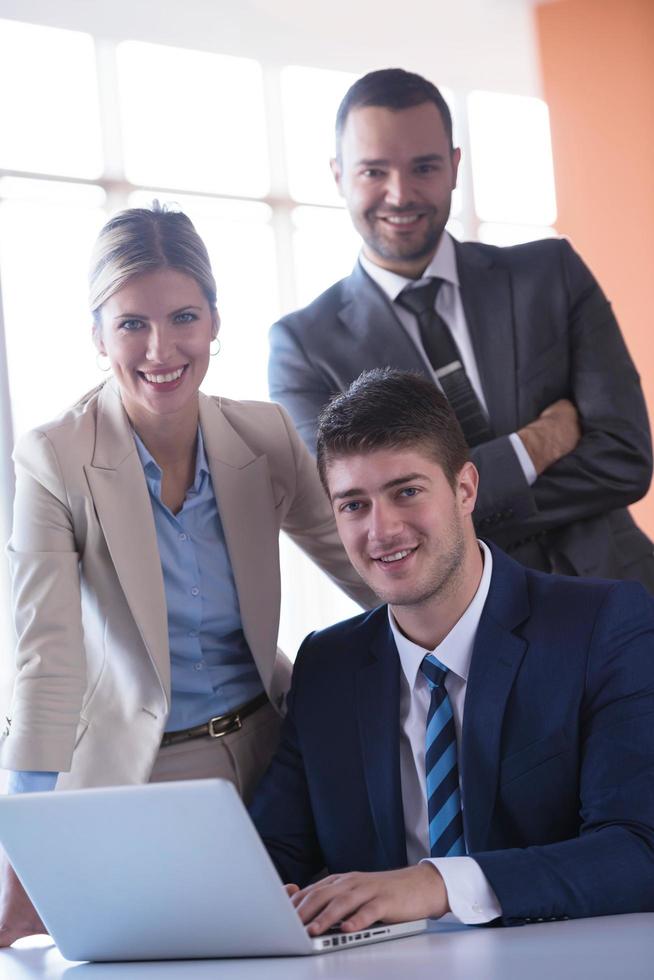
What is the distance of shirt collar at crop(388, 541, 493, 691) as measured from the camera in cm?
196

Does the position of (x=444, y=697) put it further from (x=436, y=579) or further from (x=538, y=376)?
(x=538, y=376)

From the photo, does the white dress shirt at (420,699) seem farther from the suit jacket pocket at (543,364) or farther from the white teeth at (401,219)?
the white teeth at (401,219)

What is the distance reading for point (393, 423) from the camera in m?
2.03

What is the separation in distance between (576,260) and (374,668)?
1.09 metres

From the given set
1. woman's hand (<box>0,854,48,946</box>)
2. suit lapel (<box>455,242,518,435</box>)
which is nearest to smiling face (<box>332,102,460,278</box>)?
suit lapel (<box>455,242,518,435</box>)

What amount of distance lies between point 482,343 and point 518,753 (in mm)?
1039

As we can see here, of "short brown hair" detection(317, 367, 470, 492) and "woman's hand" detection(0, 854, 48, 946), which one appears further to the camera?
"short brown hair" detection(317, 367, 470, 492)

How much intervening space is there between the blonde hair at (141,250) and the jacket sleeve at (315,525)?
38 cm

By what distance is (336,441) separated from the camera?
2051mm

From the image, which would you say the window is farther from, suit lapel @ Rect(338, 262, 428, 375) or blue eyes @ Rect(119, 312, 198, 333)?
blue eyes @ Rect(119, 312, 198, 333)

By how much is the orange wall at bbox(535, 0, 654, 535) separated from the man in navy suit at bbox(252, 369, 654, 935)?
4.09 m

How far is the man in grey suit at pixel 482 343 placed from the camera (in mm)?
2578

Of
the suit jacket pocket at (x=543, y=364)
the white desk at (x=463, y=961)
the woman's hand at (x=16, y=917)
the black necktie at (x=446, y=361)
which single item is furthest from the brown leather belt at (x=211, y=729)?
the suit jacket pocket at (x=543, y=364)

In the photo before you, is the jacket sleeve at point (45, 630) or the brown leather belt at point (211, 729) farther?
the brown leather belt at point (211, 729)
